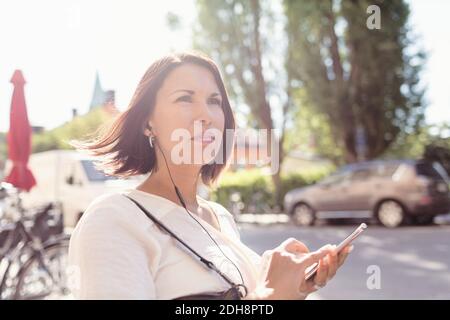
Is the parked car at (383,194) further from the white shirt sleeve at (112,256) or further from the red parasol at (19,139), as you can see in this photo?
the white shirt sleeve at (112,256)

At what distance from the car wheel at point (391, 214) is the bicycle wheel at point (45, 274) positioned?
390 inches

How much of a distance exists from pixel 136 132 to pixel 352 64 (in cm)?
1824

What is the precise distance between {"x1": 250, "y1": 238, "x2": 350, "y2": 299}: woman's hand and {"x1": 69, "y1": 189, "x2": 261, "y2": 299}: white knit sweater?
0.43 feet

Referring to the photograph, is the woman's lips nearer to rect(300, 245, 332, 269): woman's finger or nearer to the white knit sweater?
the white knit sweater

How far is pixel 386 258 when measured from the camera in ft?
30.5

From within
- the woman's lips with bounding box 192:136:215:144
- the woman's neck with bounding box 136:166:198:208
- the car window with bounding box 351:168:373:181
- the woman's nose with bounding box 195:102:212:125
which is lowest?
the car window with bounding box 351:168:373:181

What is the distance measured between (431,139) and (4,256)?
28.3 m

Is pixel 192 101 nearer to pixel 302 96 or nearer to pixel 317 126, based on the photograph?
pixel 302 96

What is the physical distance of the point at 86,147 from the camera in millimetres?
1635

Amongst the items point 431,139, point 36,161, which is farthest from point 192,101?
point 431,139

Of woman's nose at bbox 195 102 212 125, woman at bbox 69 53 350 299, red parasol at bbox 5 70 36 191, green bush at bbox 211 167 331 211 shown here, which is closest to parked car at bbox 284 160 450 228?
green bush at bbox 211 167 331 211

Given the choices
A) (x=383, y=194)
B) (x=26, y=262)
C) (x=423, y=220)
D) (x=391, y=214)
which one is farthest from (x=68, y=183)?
(x=423, y=220)

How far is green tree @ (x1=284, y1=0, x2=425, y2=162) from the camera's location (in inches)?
741

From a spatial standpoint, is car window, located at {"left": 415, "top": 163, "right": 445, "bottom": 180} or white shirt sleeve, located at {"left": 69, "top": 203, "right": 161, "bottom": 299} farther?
car window, located at {"left": 415, "top": 163, "right": 445, "bottom": 180}
